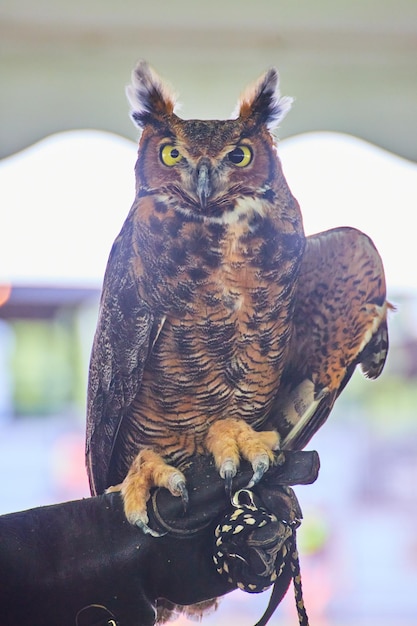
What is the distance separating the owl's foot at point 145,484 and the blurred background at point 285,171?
0.42 ft

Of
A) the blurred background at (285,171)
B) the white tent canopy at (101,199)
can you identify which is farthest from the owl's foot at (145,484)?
the white tent canopy at (101,199)

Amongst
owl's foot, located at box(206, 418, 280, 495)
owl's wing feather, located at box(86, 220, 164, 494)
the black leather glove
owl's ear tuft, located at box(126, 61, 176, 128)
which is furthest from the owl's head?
the black leather glove

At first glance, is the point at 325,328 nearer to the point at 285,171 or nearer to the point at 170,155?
the point at 285,171

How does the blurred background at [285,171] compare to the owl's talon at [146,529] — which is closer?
the owl's talon at [146,529]

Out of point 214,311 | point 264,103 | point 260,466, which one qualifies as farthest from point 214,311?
point 264,103

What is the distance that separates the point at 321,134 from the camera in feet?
5.15

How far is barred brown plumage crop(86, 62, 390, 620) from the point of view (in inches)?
54.4

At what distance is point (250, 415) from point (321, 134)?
63cm

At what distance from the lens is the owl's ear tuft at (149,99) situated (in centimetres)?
142

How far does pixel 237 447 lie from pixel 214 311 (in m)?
0.27

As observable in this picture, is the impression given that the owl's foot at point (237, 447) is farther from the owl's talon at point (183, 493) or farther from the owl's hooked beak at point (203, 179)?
the owl's hooked beak at point (203, 179)

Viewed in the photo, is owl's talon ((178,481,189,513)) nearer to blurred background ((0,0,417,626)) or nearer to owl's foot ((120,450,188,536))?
owl's foot ((120,450,188,536))

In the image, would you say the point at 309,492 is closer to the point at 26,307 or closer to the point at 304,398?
the point at 304,398

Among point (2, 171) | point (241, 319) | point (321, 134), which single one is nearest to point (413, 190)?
point (321, 134)
